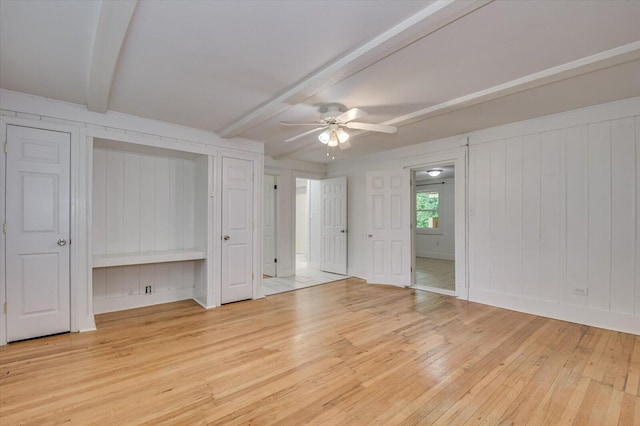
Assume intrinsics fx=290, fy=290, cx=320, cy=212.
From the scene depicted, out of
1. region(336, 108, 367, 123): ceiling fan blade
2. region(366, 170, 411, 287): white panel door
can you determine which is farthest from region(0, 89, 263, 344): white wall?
region(366, 170, 411, 287): white panel door

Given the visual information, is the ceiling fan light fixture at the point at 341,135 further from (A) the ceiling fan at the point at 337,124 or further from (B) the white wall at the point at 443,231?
(B) the white wall at the point at 443,231

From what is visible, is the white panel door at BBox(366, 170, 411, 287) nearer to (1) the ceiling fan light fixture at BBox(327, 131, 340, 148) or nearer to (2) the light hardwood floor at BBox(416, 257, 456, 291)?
(2) the light hardwood floor at BBox(416, 257, 456, 291)

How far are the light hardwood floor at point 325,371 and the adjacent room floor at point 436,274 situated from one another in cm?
162

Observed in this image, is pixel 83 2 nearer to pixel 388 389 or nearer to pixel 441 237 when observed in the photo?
pixel 388 389

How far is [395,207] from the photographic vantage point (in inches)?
212

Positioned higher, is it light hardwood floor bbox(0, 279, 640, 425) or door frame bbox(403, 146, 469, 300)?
door frame bbox(403, 146, 469, 300)

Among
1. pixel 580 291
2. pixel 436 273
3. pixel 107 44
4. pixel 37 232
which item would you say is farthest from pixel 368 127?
pixel 436 273

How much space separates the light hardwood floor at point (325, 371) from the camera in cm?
188

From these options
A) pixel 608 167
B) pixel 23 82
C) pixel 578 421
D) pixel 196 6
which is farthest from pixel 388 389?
pixel 23 82

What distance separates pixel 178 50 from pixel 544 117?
13.8ft

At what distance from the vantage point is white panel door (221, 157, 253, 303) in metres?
4.30

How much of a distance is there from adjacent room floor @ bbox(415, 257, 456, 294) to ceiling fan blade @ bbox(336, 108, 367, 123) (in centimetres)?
352

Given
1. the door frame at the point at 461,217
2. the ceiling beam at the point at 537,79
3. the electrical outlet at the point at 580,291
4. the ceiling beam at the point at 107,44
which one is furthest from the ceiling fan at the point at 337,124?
the electrical outlet at the point at 580,291

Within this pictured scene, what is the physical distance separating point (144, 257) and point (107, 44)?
2569mm
